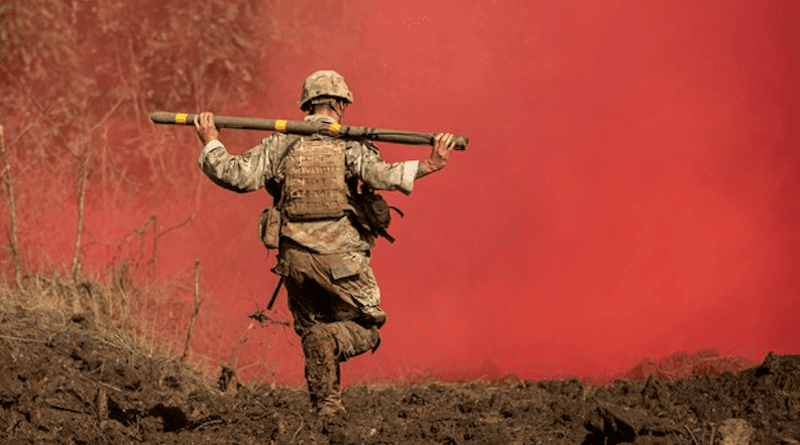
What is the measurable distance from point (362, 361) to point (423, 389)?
553cm

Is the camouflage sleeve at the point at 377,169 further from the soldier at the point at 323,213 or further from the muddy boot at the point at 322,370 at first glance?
the muddy boot at the point at 322,370

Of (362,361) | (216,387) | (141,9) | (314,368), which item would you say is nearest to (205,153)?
(314,368)

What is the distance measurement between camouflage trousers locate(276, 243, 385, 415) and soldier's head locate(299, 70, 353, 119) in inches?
35.0

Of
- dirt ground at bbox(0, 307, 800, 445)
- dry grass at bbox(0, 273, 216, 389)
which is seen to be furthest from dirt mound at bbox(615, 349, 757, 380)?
dry grass at bbox(0, 273, 216, 389)

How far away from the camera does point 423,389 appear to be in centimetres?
961

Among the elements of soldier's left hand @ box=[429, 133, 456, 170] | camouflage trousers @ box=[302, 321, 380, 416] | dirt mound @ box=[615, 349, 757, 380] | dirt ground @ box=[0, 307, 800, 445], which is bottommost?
dirt mound @ box=[615, 349, 757, 380]

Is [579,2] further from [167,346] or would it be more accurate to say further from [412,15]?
[167,346]

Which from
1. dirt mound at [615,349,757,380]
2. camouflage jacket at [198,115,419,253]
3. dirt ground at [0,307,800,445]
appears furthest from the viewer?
dirt mound at [615,349,757,380]

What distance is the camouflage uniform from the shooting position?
Answer: 25.3ft

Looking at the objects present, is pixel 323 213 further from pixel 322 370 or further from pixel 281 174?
pixel 322 370

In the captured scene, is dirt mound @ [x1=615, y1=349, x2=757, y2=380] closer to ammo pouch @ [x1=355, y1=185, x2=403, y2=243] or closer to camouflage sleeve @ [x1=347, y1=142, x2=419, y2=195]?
ammo pouch @ [x1=355, y1=185, x2=403, y2=243]

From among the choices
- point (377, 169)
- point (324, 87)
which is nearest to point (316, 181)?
point (377, 169)

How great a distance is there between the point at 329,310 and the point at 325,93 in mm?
1335

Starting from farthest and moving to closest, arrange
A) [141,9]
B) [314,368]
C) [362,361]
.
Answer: [141,9]
[362,361]
[314,368]
